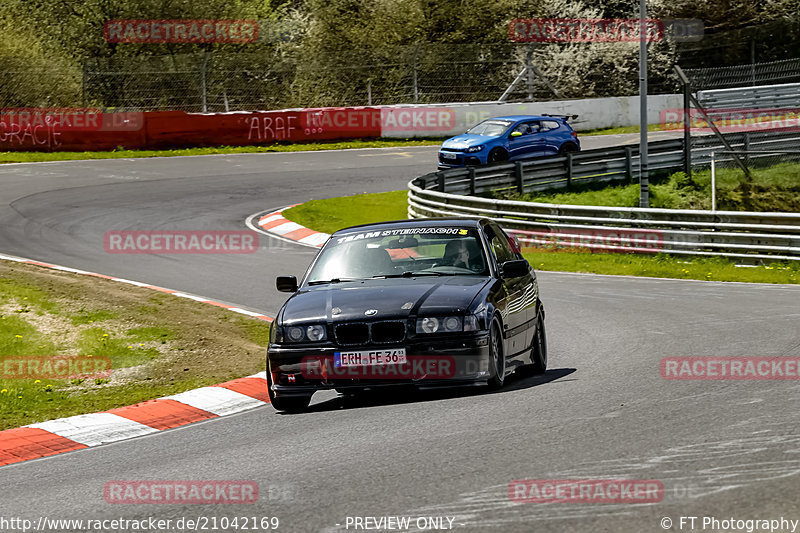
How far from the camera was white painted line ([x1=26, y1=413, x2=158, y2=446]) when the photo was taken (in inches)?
347

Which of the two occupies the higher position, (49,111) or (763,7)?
(763,7)

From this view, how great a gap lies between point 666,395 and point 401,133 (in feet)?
112

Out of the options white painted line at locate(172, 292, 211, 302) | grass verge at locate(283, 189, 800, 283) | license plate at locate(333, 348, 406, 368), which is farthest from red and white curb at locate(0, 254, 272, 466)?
grass verge at locate(283, 189, 800, 283)

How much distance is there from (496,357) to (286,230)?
1690cm

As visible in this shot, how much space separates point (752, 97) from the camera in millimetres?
32562

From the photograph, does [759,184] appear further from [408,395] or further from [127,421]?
[127,421]

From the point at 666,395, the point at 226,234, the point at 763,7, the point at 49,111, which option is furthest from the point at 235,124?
the point at 666,395

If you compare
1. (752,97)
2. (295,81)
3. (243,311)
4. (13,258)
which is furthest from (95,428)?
(295,81)

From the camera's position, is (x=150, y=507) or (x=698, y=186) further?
(x=698, y=186)

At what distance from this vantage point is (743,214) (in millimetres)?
20641

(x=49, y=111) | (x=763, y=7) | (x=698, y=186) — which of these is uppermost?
(x=763, y=7)

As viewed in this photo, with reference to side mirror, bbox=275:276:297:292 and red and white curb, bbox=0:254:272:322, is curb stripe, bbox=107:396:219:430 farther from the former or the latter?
red and white curb, bbox=0:254:272:322

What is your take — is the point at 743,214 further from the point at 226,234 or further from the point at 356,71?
the point at 356,71

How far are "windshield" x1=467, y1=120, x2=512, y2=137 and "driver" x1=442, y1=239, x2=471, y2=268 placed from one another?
2251cm
